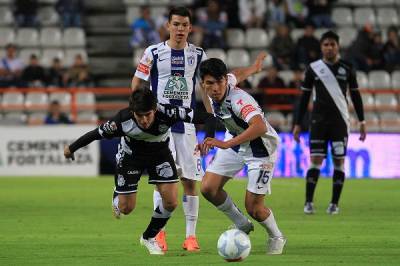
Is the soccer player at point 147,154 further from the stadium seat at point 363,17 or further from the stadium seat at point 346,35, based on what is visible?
the stadium seat at point 363,17

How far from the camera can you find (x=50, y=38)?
24250 mm

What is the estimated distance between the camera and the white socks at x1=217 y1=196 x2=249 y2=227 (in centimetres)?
970

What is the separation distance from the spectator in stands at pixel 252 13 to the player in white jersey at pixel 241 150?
14991 millimetres

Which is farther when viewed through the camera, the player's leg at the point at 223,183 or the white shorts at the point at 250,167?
the player's leg at the point at 223,183

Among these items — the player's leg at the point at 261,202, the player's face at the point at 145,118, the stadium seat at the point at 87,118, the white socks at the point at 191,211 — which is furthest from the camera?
the stadium seat at the point at 87,118

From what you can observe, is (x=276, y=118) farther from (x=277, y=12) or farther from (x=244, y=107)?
(x=244, y=107)

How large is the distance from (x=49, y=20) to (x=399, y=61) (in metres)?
8.03

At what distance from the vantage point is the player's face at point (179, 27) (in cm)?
1016

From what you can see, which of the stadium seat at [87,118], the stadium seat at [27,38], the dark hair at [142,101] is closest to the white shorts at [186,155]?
the dark hair at [142,101]

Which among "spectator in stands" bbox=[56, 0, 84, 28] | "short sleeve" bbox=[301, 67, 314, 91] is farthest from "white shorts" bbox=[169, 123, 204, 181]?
"spectator in stands" bbox=[56, 0, 84, 28]

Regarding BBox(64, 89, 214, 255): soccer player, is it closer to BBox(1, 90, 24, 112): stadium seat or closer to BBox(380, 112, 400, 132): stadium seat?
BBox(1, 90, 24, 112): stadium seat

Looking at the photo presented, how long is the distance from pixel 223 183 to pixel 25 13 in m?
15.7

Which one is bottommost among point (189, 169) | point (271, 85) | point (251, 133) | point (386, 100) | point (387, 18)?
point (386, 100)

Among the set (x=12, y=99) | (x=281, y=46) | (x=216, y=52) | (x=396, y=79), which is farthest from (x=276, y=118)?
(x=12, y=99)
